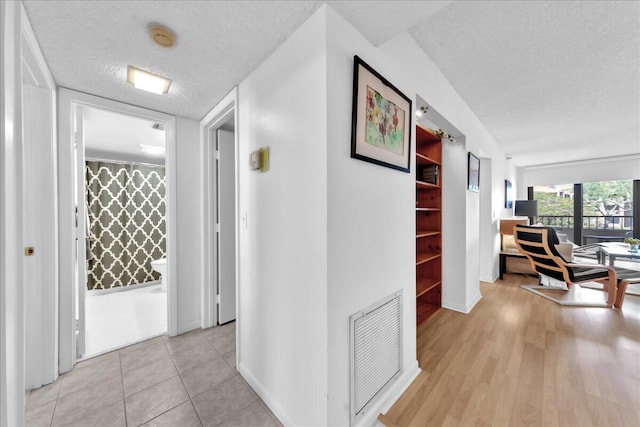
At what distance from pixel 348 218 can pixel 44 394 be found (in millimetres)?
2401

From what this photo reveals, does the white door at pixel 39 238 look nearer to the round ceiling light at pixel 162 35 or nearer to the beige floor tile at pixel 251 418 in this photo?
the round ceiling light at pixel 162 35

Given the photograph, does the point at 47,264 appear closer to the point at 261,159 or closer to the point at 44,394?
the point at 44,394

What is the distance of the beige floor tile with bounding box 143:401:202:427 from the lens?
4.56 feet

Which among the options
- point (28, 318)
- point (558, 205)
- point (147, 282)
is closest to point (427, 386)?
point (28, 318)

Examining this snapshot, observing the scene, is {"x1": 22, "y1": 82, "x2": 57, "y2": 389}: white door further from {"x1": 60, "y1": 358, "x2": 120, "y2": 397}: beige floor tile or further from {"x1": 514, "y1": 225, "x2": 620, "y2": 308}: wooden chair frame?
{"x1": 514, "y1": 225, "x2": 620, "y2": 308}: wooden chair frame

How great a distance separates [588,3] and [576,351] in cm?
260

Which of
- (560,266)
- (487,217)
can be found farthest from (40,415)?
(487,217)

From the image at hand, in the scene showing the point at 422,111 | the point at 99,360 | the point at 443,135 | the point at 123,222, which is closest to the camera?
the point at 99,360

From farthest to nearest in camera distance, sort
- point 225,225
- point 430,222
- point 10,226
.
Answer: point 430,222
point 225,225
point 10,226

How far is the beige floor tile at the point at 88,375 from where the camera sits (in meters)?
1.69

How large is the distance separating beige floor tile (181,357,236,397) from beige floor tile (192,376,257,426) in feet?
0.19

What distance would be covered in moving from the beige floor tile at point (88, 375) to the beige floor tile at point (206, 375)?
57cm

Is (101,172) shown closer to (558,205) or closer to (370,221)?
(370,221)

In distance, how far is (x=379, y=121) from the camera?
4.73 ft
